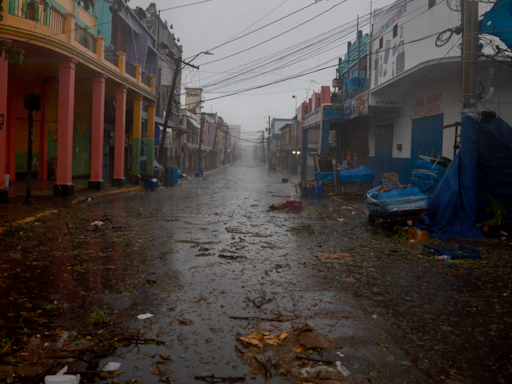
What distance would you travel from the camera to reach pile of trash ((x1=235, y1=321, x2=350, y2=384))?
132 inches

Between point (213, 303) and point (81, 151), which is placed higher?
point (81, 151)

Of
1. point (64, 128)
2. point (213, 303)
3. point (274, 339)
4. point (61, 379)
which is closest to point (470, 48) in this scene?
point (213, 303)

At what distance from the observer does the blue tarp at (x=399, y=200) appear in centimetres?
1030

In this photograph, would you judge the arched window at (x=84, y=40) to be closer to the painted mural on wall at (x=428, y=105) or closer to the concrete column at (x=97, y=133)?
the concrete column at (x=97, y=133)

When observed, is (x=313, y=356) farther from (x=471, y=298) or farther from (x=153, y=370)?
(x=471, y=298)

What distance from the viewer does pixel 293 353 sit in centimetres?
369

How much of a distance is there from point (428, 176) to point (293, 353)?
9609mm

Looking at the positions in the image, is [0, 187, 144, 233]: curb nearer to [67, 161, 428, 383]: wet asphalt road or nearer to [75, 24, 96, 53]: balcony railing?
[67, 161, 428, 383]: wet asphalt road

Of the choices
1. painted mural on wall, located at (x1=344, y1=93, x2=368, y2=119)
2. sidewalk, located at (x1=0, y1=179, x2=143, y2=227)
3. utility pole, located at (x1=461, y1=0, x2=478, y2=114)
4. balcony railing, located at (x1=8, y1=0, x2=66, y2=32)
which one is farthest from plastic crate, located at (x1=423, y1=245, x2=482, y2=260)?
painted mural on wall, located at (x1=344, y1=93, x2=368, y2=119)

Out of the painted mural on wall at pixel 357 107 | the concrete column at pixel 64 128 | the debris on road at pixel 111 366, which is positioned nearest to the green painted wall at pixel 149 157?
the concrete column at pixel 64 128

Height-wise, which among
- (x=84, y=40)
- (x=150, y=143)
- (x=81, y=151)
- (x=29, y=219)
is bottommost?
(x=29, y=219)

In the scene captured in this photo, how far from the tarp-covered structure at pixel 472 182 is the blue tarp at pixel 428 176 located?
99 centimetres

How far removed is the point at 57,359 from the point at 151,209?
1053 cm

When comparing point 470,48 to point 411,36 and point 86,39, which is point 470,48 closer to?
point 411,36
